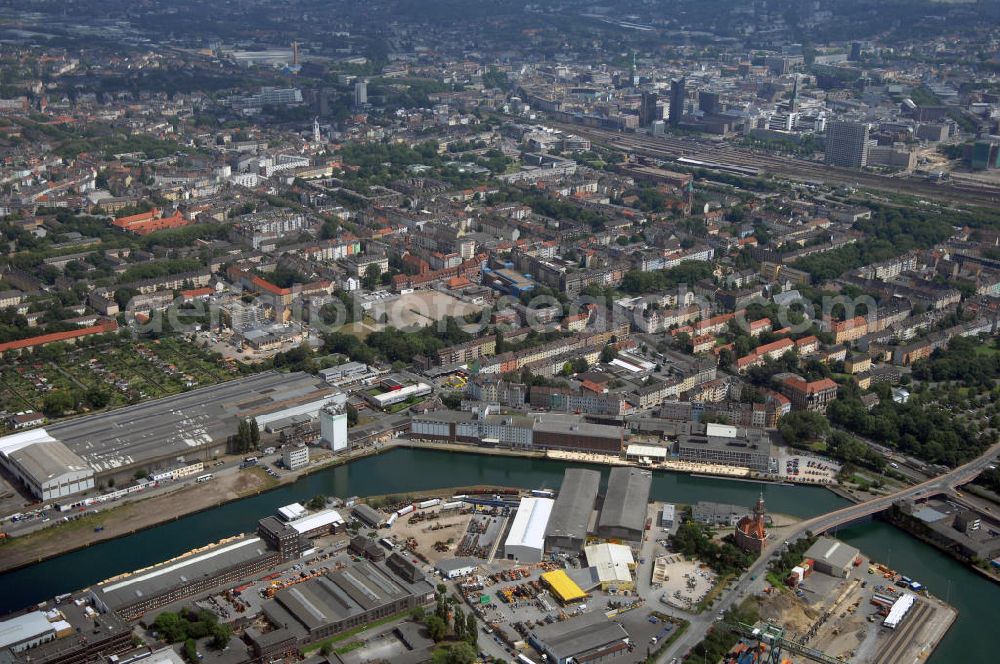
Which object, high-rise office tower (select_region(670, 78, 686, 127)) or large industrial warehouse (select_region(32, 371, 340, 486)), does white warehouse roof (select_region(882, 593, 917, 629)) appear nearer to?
large industrial warehouse (select_region(32, 371, 340, 486))

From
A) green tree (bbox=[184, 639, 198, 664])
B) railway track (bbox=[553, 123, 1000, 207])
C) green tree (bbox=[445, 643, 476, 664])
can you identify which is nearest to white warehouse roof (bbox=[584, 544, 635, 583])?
green tree (bbox=[445, 643, 476, 664])

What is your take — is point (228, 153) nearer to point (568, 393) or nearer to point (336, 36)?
point (568, 393)

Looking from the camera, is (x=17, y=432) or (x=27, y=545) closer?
(x=27, y=545)

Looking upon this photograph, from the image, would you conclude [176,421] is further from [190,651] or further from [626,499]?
[626,499]

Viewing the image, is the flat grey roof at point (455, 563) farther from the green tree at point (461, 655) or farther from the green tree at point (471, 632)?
the green tree at point (461, 655)

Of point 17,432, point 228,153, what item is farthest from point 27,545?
→ point 228,153

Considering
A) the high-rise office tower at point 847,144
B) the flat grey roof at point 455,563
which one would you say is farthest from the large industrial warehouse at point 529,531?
the high-rise office tower at point 847,144
